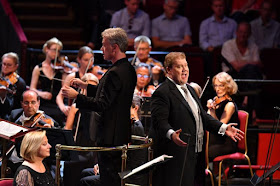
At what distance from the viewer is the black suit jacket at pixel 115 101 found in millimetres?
4445

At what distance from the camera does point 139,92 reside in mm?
6914

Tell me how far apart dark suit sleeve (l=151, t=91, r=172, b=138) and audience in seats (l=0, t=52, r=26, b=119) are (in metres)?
2.79

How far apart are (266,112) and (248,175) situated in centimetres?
133

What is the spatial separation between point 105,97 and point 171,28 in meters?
4.76

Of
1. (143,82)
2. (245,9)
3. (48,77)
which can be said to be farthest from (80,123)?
(245,9)

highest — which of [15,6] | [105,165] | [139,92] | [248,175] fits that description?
[15,6]

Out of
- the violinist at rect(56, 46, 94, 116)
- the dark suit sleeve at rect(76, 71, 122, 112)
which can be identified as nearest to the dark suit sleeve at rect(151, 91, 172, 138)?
the dark suit sleeve at rect(76, 71, 122, 112)

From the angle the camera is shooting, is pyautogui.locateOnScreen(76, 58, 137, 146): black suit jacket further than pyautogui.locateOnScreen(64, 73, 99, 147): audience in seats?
No

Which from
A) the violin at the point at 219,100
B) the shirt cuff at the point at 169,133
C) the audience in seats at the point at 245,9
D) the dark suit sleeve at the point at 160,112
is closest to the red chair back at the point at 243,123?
the violin at the point at 219,100

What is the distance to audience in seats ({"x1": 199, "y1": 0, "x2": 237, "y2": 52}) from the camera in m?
8.94

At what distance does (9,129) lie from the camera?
16.0 ft

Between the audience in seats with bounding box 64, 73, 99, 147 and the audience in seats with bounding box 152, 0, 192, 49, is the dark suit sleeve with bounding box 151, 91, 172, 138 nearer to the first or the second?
the audience in seats with bounding box 64, 73, 99, 147

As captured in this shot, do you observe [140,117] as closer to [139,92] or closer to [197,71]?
[139,92]

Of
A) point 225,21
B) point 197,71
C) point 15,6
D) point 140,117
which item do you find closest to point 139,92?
point 140,117
